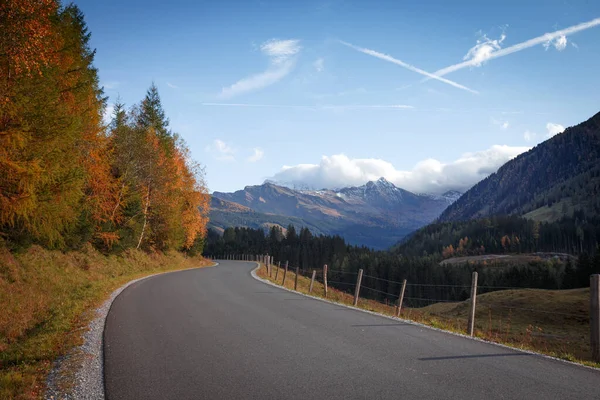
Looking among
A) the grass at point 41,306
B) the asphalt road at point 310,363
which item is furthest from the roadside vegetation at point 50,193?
the asphalt road at point 310,363

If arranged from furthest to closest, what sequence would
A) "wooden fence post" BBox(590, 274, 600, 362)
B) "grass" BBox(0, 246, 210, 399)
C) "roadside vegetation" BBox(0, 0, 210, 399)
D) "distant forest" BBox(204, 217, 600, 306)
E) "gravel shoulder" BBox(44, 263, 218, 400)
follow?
"distant forest" BBox(204, 217, 600, 306) < "roadside vegetation" BBox(0, 0, 210, 399) < "wooden fence post" BBox(590, 274, 600, 362) < "grass" BBox(0, 246, 210, 399) < "gravel shoulder" BBox(44, 263, 218, 400)

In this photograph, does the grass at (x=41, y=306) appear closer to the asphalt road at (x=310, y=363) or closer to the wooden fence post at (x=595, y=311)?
the asphalt road at (x=310, y=363)

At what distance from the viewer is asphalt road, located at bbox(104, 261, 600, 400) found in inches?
223

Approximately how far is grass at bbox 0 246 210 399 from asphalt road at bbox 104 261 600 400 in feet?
3.53

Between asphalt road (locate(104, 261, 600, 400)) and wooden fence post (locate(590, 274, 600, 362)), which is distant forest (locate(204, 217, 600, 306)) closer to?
asphalt road (locate(104, 261, 600, 400))

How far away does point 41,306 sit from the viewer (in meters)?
13.9

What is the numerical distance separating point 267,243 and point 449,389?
6689 inches

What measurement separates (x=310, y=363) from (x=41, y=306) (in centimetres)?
1169

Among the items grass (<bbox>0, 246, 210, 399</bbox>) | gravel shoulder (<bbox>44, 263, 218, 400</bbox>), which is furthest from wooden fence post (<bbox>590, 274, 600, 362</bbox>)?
grass (<bbox>0, 246, 210, 399</bbox>)

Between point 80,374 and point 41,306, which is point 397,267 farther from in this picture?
point 80,374

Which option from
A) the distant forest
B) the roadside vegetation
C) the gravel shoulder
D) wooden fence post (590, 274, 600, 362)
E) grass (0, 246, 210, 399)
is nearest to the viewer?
the gravel shoulder

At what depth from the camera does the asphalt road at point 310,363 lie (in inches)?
223

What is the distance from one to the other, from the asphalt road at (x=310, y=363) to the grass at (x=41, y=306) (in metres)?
1.08

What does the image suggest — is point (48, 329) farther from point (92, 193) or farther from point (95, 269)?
point (92, 193)
